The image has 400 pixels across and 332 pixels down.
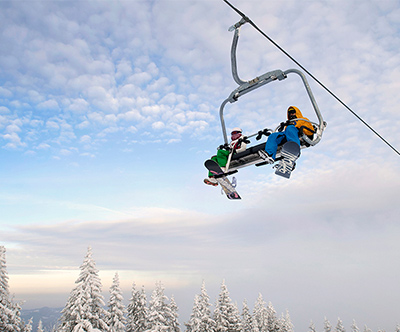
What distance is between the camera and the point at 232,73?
24.6 feet

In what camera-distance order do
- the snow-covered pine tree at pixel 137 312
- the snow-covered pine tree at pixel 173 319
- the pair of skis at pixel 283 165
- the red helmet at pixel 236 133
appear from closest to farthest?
1. the pair of skis at pixel 283 165
2. the red helmet at pixel 236 133
3. the snow-covered pine tree at pixel 173 319
4. the snow-covered pine tree at pixel 137 312

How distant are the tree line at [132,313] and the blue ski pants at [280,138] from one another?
17.1 meters

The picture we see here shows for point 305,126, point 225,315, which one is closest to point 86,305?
point 305,126

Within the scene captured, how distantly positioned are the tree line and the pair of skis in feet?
50.1

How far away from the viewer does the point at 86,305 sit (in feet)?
62.7

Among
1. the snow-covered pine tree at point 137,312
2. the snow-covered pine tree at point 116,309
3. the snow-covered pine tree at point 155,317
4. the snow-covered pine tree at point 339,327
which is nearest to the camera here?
the snow-covered pine tree at point 116,309

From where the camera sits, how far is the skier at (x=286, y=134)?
7055mm

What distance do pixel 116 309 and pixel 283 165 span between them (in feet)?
74.9

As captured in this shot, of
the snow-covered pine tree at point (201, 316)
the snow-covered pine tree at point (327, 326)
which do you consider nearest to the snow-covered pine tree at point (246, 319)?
the snow-covered pine tree at point (201, 316)

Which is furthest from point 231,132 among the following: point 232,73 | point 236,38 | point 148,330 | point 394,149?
point 148,330

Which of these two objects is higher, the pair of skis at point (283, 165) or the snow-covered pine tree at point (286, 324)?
the pair of skis at point (283, 165)

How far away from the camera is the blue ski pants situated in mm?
7016

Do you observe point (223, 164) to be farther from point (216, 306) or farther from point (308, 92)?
point (216, 306)

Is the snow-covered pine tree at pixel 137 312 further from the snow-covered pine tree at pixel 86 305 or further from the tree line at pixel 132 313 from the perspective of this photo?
the snow-covered pine tree at pixel 86 305
